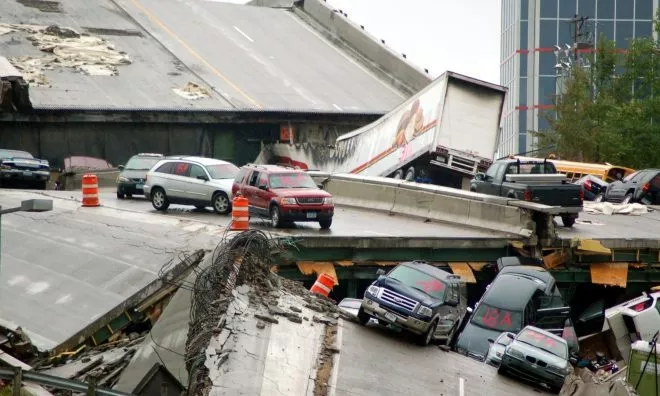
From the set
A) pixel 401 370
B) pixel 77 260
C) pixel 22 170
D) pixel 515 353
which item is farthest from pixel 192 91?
pixel 401 370

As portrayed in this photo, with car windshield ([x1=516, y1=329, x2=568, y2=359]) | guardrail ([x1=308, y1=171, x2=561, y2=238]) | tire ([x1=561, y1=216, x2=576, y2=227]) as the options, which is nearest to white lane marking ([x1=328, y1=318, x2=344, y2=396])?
car windshield ([x1=516, y1=329, x2=568, y2=359])

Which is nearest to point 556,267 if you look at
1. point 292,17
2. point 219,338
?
point 219,338

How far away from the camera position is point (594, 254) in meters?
33.5

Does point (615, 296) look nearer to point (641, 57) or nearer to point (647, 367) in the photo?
point (647, 367)

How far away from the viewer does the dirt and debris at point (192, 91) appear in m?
57.4

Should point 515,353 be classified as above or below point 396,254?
below

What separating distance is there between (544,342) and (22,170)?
25900 mm

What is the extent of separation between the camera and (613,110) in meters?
57.4

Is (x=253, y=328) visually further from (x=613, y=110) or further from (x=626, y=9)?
(x=626, y=9)

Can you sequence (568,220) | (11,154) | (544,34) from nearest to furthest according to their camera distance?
(568,220), (11,154), (544,34)

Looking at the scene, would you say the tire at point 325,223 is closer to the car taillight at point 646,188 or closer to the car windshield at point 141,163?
the car windshield at point 141,163

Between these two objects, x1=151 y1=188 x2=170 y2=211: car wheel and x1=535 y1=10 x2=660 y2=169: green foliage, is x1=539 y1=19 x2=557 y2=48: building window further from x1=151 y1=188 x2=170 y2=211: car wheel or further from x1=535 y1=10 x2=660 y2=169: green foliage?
x1=151 y1=188 x2=170 y2=211: car wheel

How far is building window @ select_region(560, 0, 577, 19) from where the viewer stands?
8825 centimetres

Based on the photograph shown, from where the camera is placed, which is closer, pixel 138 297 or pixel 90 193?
pixel 138 297
